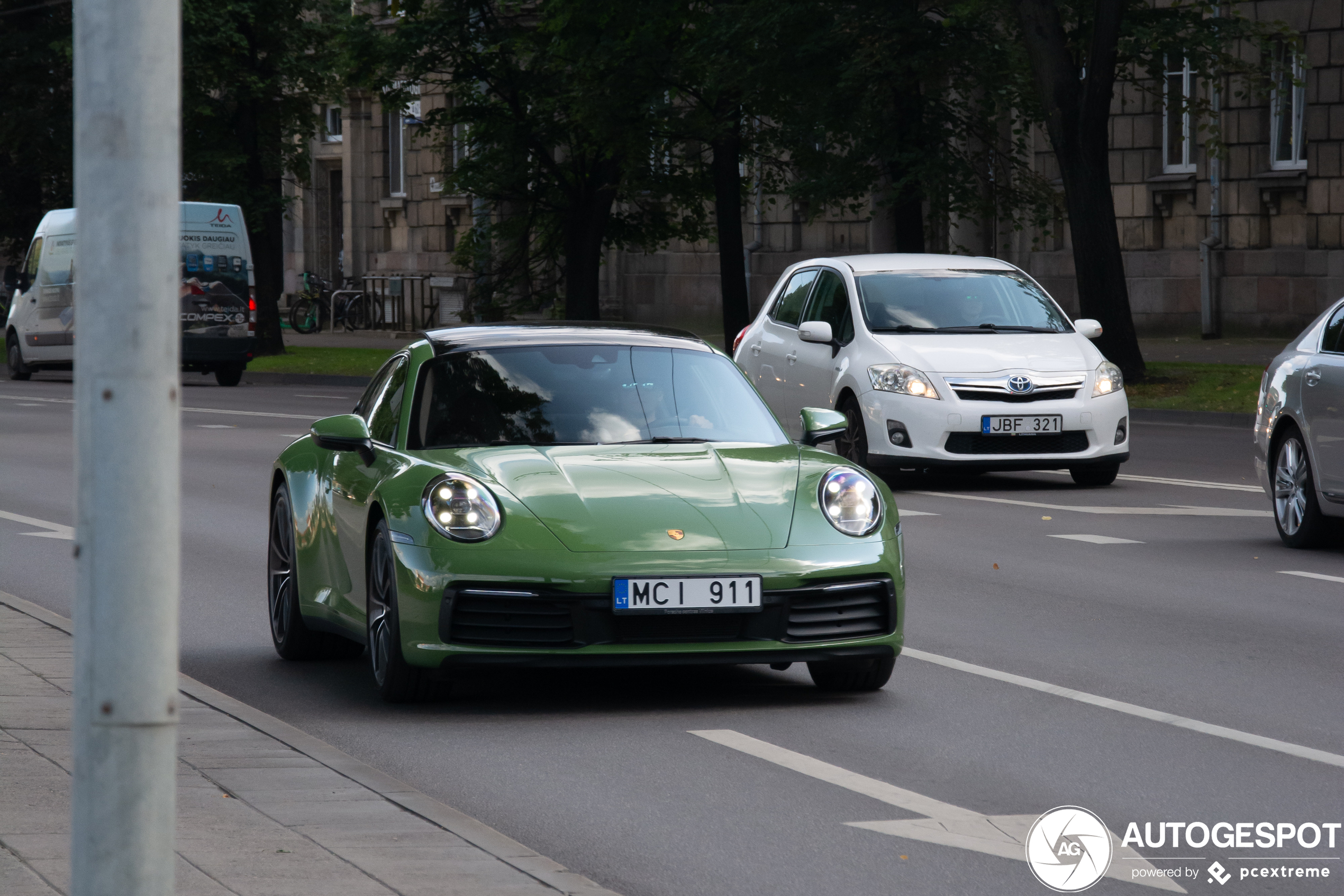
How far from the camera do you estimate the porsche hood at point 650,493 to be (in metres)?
7.16

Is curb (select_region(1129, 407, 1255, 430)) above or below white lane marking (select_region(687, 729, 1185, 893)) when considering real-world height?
above

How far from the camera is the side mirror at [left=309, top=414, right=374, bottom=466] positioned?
7.85m

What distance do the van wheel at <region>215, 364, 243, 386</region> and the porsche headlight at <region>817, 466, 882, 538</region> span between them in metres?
27.6

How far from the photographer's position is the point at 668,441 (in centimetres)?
803

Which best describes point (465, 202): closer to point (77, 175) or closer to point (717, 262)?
point (717, 262)

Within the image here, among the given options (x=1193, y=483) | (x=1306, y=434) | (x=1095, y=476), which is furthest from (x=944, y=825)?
(x=1193, y=483)

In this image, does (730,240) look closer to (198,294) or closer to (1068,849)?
(198,294)

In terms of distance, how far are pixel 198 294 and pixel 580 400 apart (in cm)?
2684

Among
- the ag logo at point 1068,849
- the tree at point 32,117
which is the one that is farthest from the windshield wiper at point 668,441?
the tree at point 32,117

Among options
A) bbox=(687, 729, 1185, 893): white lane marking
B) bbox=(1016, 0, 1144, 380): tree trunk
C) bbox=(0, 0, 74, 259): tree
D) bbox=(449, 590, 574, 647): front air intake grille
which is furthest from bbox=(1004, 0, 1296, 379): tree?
bbox=(0, 0, 74, 259): tree

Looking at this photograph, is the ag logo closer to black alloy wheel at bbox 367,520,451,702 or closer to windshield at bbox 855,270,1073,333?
black alloy wheel at bbox 367,520,451,702

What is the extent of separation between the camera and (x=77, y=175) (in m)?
3.09

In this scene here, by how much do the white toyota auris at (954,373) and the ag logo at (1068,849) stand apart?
30.5 ft

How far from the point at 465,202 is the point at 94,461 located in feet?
164
